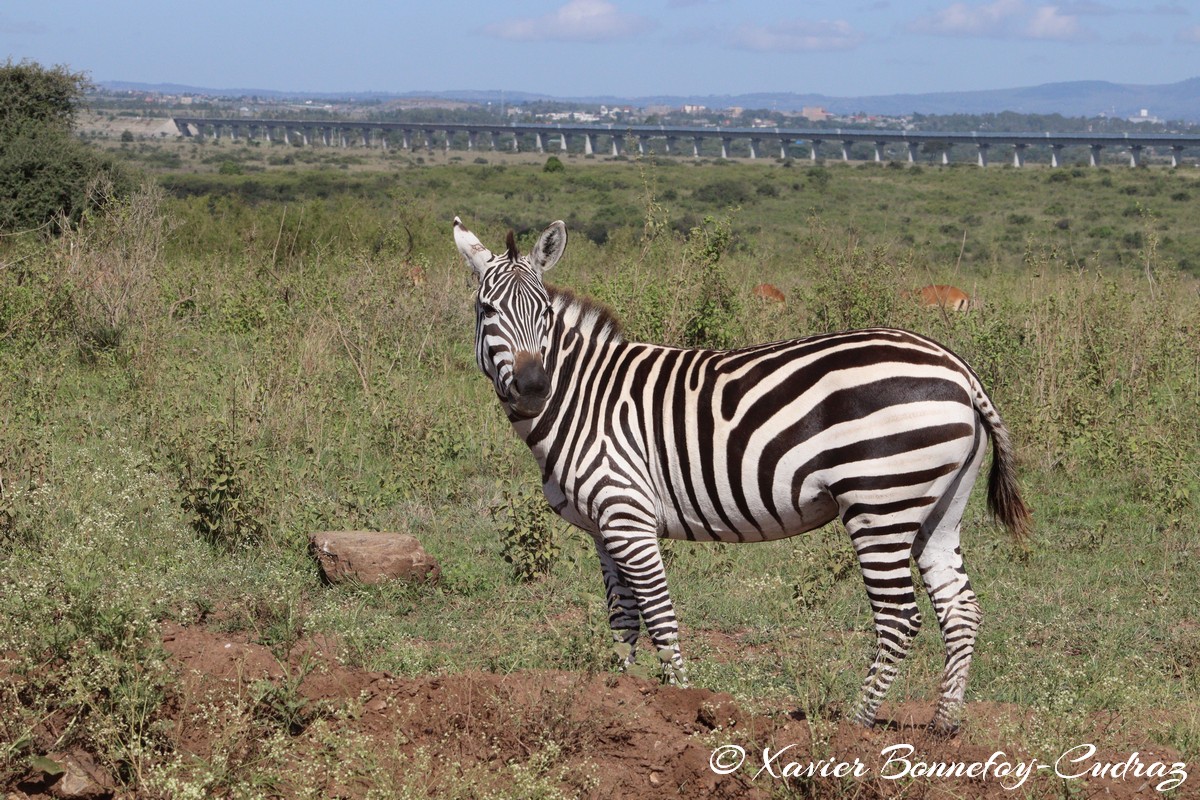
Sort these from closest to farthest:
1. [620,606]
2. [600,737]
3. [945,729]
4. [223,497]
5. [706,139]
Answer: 1. [600,737]
2. [945,729]
3. [620,606]
4. [223,497]
5. [706,139]

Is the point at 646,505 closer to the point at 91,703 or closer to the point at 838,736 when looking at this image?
the point at 838,736

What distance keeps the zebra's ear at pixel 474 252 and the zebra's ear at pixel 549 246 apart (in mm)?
219

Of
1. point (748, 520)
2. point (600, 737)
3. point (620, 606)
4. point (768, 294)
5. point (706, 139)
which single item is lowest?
point (600, 737)

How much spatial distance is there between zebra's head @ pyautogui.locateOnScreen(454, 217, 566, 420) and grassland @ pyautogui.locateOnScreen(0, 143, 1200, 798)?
95cm

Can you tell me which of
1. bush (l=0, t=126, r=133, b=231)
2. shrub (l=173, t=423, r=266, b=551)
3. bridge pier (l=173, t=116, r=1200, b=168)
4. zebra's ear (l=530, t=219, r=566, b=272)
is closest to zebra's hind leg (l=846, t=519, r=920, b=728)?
zebra's ear (l=530, t=219, r=566, b=272)

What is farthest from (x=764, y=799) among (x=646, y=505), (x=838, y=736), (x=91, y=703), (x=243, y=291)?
(x=243, y=291)

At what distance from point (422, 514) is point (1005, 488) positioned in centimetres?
431

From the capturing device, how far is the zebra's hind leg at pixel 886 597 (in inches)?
182

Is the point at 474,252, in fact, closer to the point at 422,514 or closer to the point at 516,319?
the point at 516,319

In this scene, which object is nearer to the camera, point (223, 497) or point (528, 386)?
point (528, 386)

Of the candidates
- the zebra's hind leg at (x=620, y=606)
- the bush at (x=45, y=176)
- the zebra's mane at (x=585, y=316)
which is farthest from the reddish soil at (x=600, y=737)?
the bush at (x=45, y=176)

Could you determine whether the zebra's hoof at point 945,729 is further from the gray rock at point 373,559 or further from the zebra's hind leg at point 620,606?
the gray rock at point 373,559

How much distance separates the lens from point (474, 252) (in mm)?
5215

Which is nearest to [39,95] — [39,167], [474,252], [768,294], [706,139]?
[39,167]
